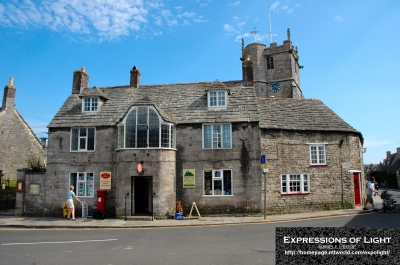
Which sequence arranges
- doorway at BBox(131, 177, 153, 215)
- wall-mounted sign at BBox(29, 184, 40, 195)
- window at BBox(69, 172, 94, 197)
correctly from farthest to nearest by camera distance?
1. doorway at BBox(131, 177, 153, 215)
2. wall-mounted sign at BBox(29, 184, 40, 195)
3. window at BBox(69, 172, 94, 197)

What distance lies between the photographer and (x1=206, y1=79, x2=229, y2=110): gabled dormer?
20.3 metres

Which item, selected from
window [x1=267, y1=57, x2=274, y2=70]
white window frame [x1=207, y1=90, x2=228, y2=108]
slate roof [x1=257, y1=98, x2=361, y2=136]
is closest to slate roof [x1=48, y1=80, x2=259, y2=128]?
white window frame [x1=207, y1=90, x2=228, y2=108]

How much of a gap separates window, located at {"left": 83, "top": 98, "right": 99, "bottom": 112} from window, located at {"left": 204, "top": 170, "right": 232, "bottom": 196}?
30.8ft

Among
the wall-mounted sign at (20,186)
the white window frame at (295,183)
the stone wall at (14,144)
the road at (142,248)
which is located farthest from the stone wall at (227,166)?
the stone wall at (14,144)

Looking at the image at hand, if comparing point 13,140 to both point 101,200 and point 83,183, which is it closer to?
point 83,183

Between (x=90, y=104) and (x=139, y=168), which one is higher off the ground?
(x=90, y=104)

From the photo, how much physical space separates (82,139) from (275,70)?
125 feet

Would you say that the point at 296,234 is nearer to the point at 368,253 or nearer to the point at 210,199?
the point at 368,253

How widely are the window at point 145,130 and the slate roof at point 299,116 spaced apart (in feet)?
21.3

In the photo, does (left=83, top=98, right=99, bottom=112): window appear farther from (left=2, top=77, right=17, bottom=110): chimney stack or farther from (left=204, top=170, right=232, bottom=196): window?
(left=2, top=77, right=17, bottom=110): chimney stack

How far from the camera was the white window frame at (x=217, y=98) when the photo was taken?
66.7ft

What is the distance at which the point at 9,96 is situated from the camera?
27859 mm

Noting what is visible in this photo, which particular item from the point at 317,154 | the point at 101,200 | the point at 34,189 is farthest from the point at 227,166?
the point at 34,189

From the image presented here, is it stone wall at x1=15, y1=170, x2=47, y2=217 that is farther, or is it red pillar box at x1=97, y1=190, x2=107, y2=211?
stone wall at x1=15, y1=170, x2=47, y2=217
